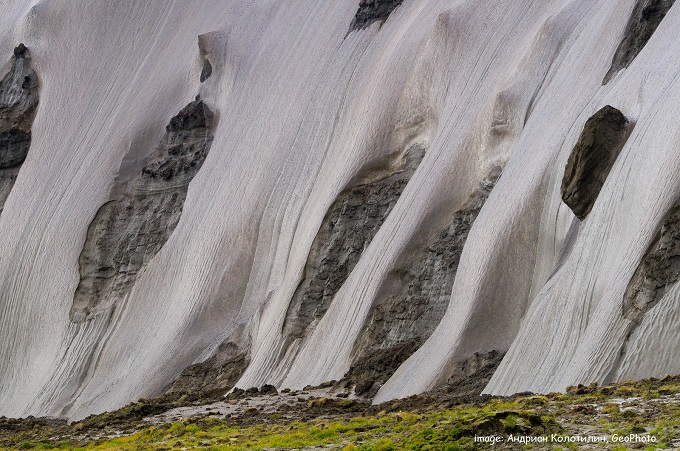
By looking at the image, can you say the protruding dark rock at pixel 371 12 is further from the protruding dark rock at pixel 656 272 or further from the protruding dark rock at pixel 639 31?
the protruding dark rock at pixel 656 272

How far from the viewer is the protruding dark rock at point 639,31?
3309 centimetres

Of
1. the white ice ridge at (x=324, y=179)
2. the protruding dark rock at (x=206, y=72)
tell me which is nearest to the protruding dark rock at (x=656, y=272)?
the white ice ridge at (x=324, y=179)

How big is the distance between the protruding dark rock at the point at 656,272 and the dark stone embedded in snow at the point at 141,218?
86.9 feet

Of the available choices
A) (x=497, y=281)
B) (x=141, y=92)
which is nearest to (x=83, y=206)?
(x=141, y=92)

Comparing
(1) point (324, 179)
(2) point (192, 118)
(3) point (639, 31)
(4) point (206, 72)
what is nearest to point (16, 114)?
(4) point (206, 72)

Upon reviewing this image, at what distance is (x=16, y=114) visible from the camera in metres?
56.7

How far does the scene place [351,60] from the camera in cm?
4819

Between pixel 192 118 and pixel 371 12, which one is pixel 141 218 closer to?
pixel 192 118

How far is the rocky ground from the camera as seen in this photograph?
1575 cm

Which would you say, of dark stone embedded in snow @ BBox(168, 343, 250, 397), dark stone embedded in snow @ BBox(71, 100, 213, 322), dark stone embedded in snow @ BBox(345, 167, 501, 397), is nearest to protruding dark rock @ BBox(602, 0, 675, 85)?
dark stone embedded in snow @ BBox(345, 167, 501, 397)

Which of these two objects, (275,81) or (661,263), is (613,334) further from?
(275,81)

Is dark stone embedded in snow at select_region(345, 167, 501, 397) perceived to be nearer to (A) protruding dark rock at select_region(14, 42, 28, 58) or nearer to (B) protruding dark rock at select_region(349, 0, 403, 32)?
(B) protruding dark rock at select_region(349, 0, 403, 32)

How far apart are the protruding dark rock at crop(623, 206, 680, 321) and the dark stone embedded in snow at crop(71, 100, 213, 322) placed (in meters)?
26.5

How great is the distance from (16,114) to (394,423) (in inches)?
1615
